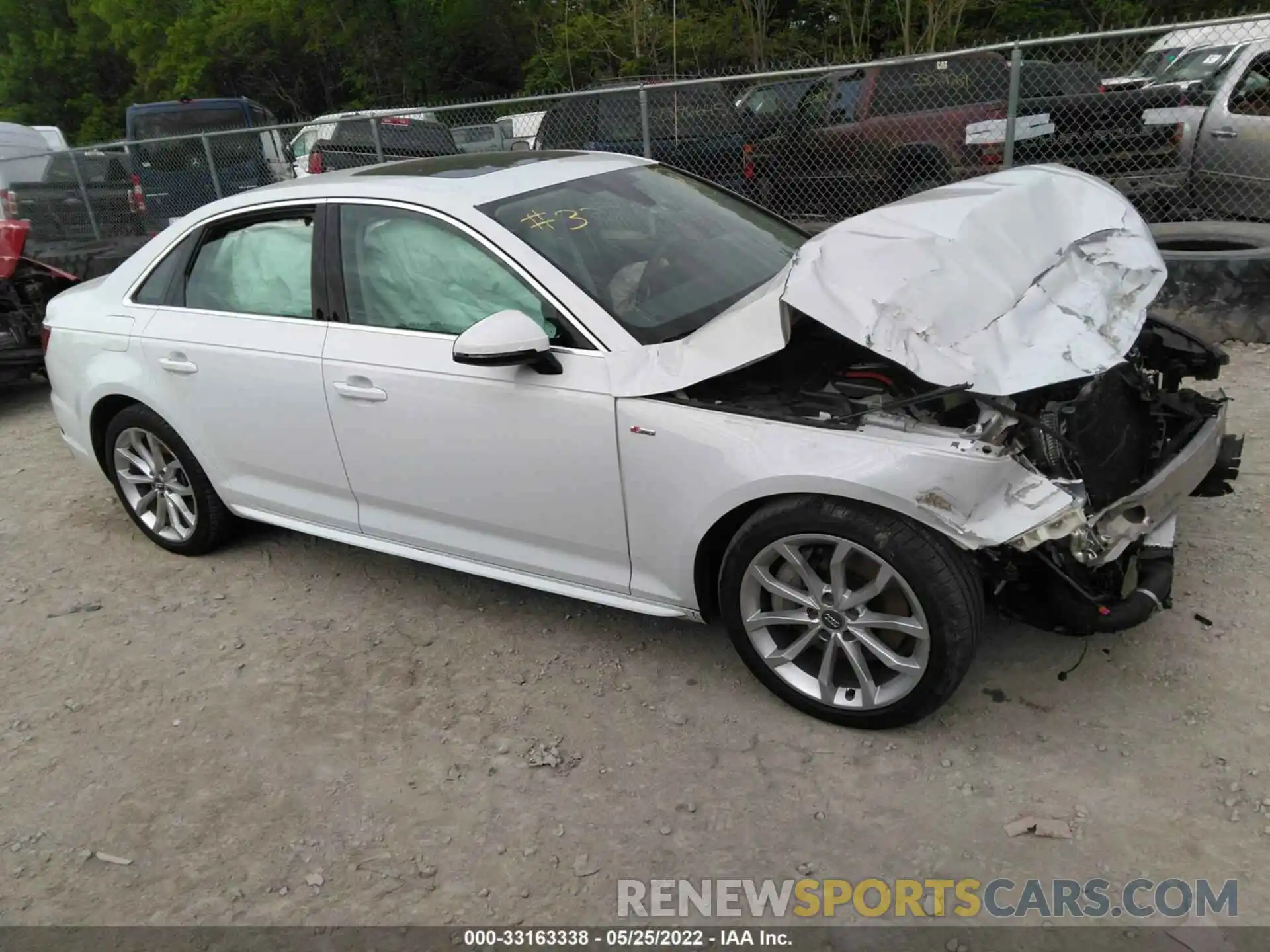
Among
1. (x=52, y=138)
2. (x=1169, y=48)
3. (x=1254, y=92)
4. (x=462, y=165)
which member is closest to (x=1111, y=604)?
(x=462, y=165)

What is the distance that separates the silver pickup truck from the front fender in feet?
18.4

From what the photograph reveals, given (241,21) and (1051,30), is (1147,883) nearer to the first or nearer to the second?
(1051,30)

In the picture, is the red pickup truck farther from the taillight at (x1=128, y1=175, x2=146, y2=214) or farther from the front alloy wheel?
the taillight at (x1=128, y1=175, x2=146, y2=214)

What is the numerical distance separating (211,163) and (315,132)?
187cm

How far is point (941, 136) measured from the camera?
688 centimetres

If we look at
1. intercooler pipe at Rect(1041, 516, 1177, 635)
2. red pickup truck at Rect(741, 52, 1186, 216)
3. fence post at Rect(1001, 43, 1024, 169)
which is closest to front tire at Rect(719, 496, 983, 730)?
intercooler pipe at Rect(1041, 516, 1177, 635)

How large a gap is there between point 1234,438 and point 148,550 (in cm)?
477

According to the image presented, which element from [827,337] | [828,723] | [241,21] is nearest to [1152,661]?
[828,723]

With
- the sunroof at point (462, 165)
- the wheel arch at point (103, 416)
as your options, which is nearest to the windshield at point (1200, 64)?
the sunroof at point (462, 165)

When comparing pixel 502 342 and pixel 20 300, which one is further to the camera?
pixel 20 300

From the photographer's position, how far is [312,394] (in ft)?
11.6

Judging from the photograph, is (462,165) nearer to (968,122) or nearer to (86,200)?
(968,122)

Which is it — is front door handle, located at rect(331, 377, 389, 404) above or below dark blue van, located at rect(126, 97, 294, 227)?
above

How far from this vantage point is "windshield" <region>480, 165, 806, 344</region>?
3.15 metres
